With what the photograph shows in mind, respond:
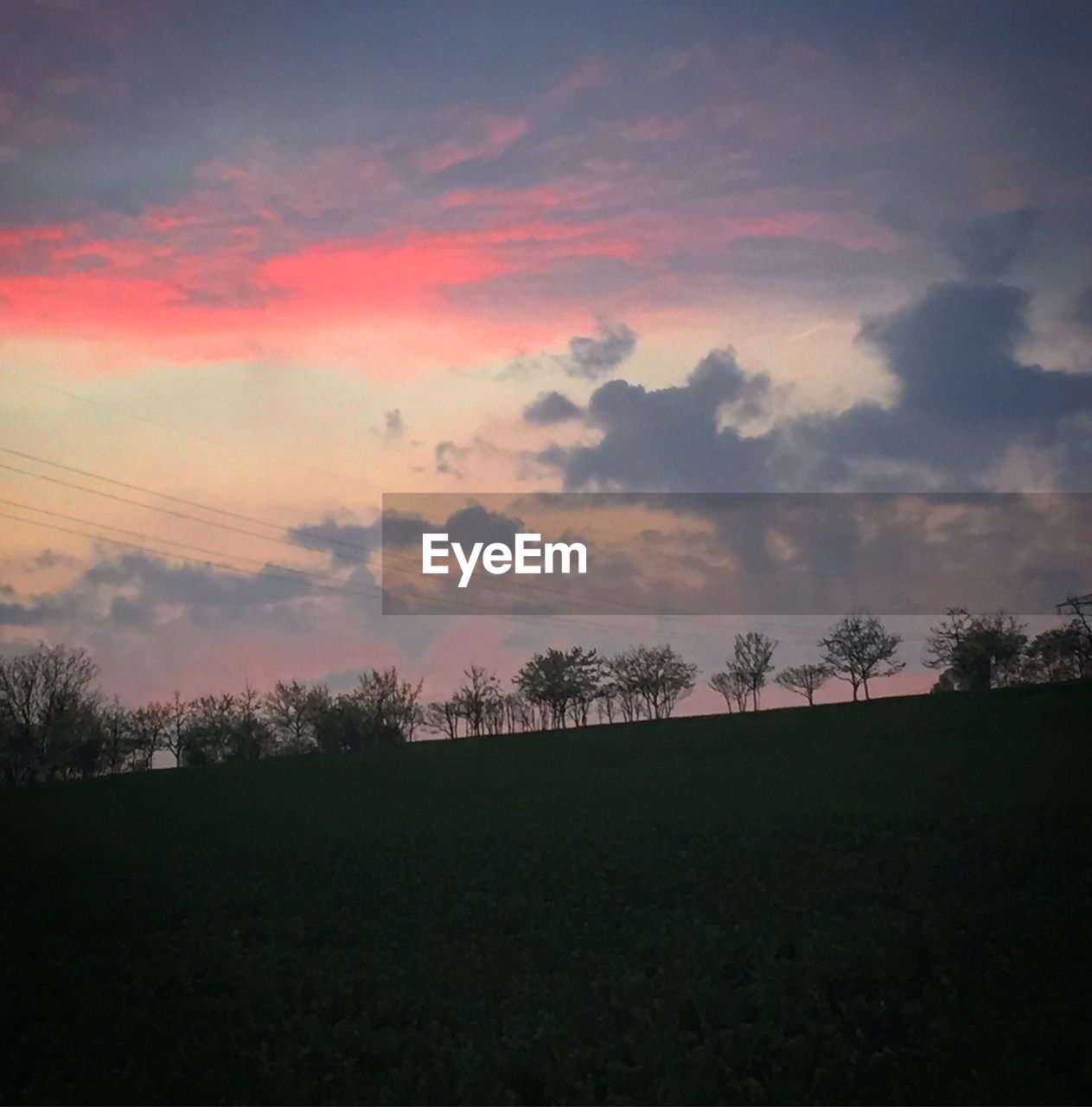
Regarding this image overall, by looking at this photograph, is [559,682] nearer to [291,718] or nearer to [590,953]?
[291,718]

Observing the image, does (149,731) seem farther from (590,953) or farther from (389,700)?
(590,953)

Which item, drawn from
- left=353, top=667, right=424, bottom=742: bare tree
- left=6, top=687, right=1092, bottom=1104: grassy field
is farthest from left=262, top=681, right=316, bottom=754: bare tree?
left=6, top=687, right=1092, bottom=1104: grassy field

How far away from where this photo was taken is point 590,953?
19984 mm

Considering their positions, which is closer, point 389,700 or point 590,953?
point 590,953

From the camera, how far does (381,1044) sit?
16.1 metres

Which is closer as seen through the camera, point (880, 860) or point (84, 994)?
point (84, 994)

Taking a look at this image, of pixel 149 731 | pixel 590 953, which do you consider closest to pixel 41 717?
pixel 149 731

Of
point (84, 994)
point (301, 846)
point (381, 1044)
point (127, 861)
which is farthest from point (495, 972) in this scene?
point (127, 861)

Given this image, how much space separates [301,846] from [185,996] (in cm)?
2044

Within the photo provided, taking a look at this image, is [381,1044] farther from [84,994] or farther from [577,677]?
[577,677]

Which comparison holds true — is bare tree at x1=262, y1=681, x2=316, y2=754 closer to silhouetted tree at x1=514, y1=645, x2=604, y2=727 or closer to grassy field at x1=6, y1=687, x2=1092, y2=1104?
silhouetted tree at x1=514, y1=645, x2=604, y2=727

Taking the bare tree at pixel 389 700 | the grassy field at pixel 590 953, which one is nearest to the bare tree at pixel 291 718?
the bare tree at pixel 389 700

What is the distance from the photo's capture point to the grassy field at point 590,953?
1445 centimetres

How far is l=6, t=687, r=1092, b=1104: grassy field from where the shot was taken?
14.5m
